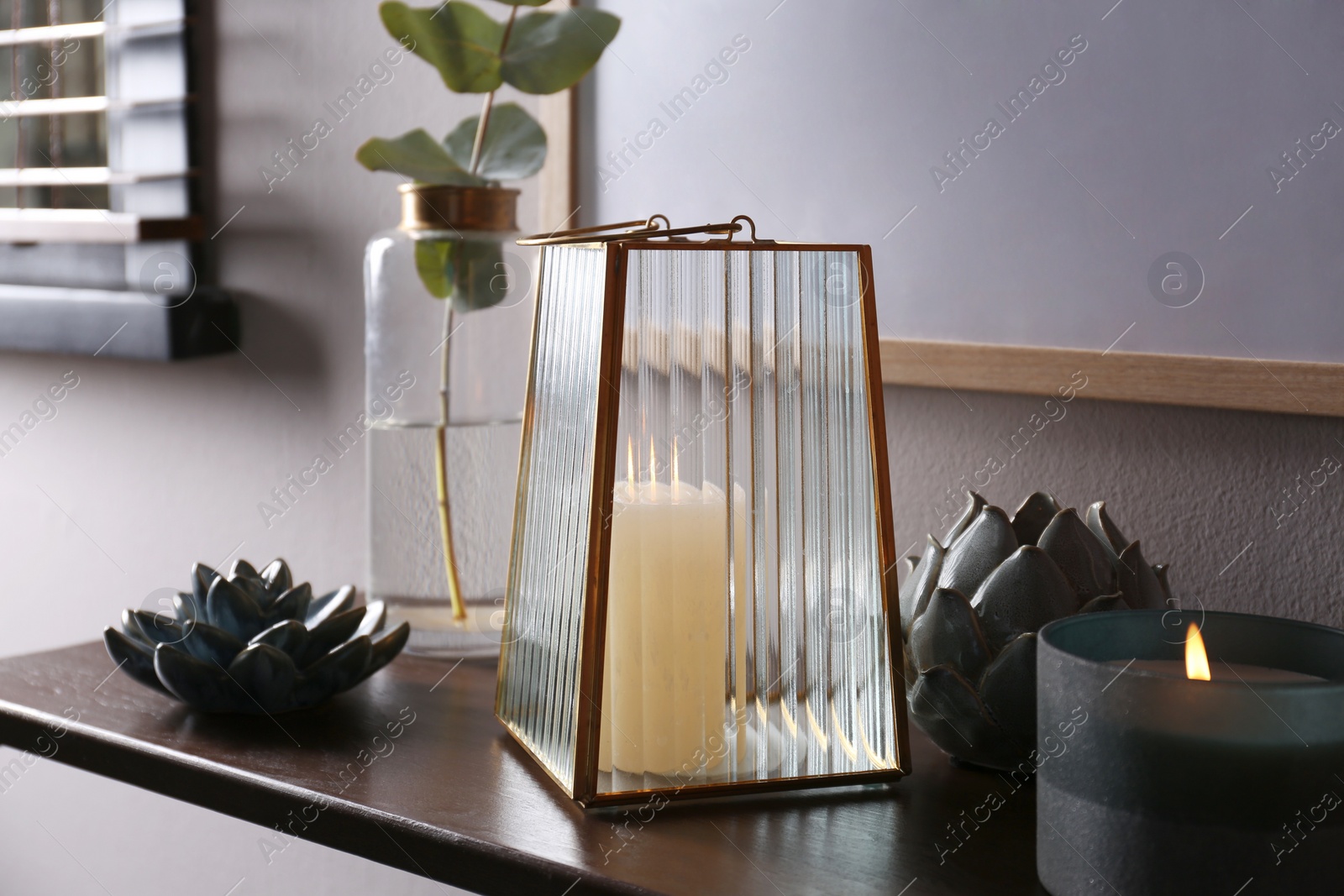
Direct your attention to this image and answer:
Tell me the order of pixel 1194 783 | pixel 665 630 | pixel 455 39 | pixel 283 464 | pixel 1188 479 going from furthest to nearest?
pixel 283 464
pixel 455 39
pixel 1188 479
pixel 665 630
pixel 1194 783

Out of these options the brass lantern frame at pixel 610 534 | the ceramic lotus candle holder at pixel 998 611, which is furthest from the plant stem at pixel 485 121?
the ceramic lotus candle holder at pixel 998 611

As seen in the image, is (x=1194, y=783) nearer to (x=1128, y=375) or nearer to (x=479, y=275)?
(x=1128, y=375)

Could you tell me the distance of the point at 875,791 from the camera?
455 millimetres

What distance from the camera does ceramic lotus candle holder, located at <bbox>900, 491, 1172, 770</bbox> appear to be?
45cm

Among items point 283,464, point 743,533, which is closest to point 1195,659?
point 743,533

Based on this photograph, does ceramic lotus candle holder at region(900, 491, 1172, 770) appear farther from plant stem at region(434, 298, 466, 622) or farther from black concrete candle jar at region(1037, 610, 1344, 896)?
plant stem at region(434, 298, 466, 622)

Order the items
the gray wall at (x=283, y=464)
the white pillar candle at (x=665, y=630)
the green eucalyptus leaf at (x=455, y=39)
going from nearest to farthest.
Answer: the white pillar candle at (x=665, y=630)
the gray wall at (x=283, y=464)
the green eucalyptus leaf at (x=455, y=39)

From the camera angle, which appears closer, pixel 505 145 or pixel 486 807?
pixel 486 807

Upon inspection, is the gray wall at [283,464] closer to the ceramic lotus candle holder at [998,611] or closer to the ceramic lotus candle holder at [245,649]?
the ceramic lotus candle holder at [998,611]

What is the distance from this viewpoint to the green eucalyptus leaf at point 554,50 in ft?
2.16

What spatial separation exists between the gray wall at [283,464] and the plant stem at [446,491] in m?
0.15

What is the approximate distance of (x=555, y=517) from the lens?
1.53 feet

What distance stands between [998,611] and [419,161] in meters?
0.40

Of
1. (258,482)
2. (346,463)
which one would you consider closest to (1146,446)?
(346,463)
